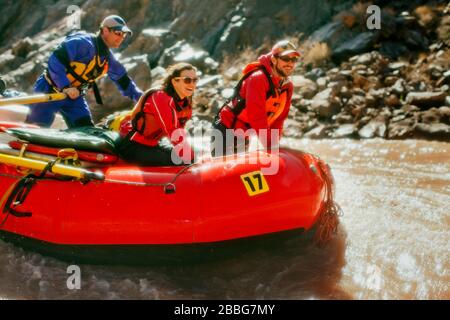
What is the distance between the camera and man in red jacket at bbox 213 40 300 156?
4008mm

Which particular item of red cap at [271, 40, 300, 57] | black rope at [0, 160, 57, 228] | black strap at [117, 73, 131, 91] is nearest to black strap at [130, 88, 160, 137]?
black rope at [0, 160, 57, 228]

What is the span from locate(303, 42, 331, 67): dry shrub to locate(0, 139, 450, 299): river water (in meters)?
6.32

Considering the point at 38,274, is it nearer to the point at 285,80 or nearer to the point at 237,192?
the point at 237,192

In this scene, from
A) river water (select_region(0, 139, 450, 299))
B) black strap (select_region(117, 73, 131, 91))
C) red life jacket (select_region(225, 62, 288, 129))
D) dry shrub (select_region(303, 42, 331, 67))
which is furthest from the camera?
dry shrub (select_region(303, 42, 331, 67))

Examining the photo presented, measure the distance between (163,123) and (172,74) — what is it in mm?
405

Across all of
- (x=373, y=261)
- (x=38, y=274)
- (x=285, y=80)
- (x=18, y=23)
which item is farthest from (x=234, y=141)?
(x=18, y=23)

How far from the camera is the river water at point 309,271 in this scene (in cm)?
324

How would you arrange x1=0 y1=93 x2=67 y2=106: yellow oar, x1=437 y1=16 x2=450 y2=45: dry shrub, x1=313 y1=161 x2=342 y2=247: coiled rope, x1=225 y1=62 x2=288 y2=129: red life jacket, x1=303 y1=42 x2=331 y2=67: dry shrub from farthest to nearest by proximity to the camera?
x1=303 y1=42 x2=331 y2=67: dry shrub
x1=437 y1=16 x2=450 y2=45: dry shrub
x1=0 y1=93 x2=67 y2=106: yellow oar
x1=225 y1=62 x2=288 y2=129: red life jacket
x1=313 y1=161 x2=342 y2=247: coiled rope

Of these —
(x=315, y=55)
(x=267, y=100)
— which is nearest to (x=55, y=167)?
(x=267, y=100)

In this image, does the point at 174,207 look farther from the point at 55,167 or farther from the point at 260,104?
the point at 260,104

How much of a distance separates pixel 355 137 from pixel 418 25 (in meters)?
4.26

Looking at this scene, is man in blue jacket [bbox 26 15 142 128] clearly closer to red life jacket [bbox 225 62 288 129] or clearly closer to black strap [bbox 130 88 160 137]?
black strap [bbox 130 88 160 137]

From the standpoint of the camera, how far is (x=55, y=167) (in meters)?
3.39
